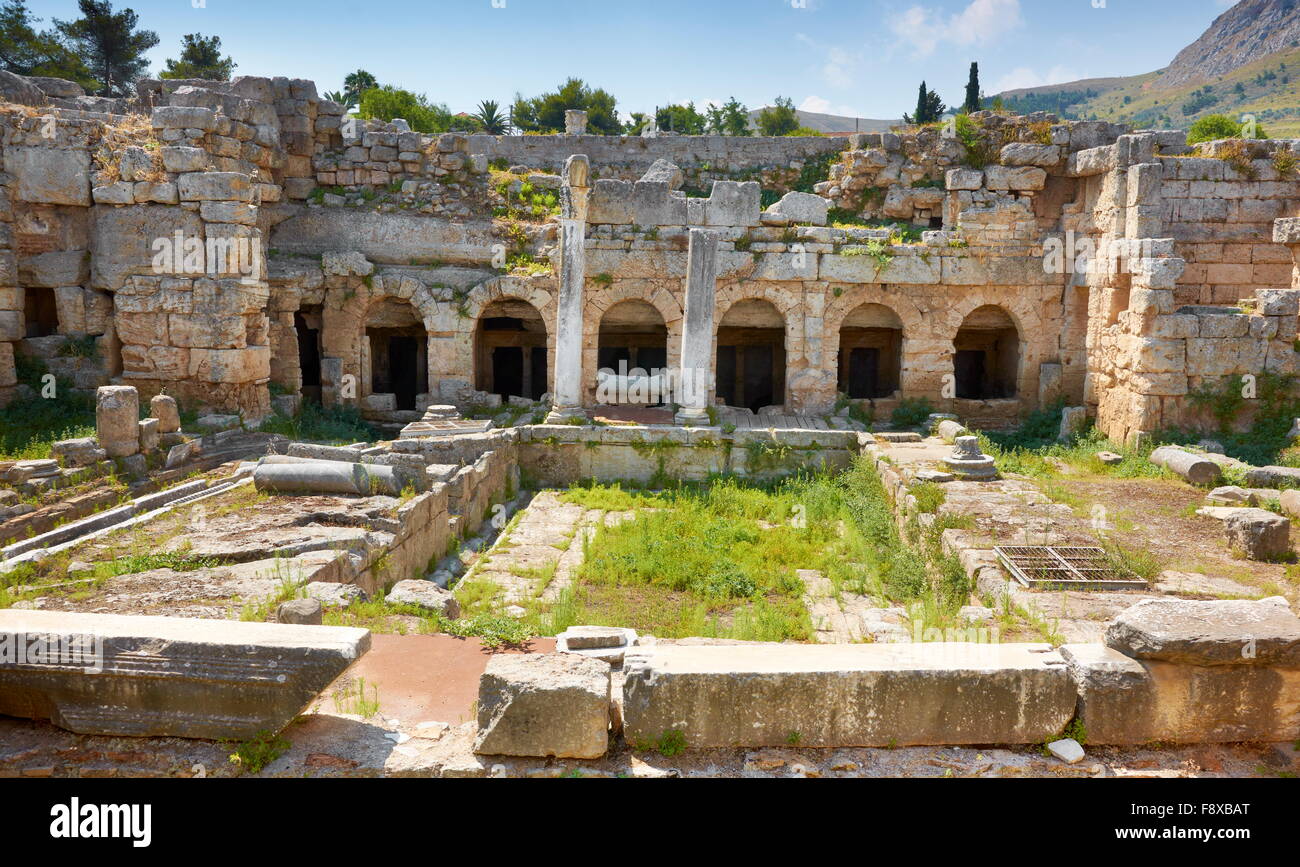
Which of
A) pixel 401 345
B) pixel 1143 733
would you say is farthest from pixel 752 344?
pixel 1143 733

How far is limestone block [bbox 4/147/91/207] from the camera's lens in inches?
512

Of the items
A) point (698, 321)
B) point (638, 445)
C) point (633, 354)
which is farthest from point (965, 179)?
point (638, 445)

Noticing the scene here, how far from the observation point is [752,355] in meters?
20.0

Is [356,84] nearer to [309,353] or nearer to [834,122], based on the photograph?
[309,353]

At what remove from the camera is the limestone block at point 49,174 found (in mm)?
12992

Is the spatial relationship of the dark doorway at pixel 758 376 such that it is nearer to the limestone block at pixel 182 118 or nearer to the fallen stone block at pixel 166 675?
the limestone block at pixel 182 118

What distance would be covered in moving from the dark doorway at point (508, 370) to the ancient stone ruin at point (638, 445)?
0.32 feet

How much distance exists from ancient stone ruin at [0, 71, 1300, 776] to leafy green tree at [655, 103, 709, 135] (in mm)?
20982

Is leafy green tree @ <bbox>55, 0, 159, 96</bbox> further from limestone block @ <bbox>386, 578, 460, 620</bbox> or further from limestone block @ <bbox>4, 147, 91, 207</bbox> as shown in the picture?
limestone block @ <bbox>386, 578, 460, 620</bbox>

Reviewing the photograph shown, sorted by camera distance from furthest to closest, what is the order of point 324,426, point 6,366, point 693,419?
point 324,426
point 693,419
point 6,366

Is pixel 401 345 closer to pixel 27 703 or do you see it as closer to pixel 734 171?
pixel 734 171

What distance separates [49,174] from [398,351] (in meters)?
7.35

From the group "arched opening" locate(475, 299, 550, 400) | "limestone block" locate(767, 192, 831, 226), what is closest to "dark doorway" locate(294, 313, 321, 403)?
"arched opening" locate(475, 299, 550, 400)

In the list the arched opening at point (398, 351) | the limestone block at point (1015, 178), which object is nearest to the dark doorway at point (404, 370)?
the arched opening at point (398, 351)
